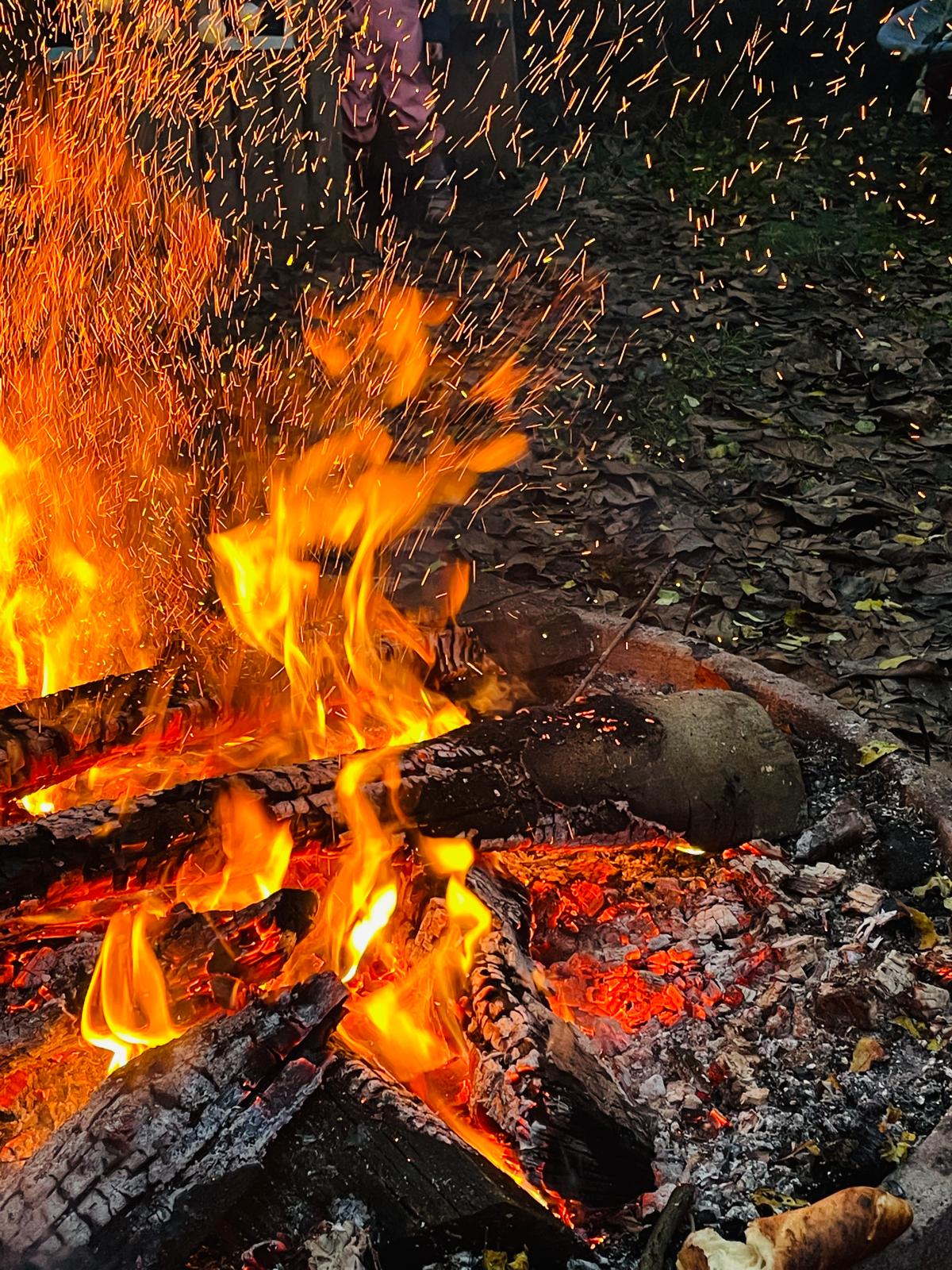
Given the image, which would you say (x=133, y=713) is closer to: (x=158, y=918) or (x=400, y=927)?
(x=158, y=918)

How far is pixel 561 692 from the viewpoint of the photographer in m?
3.98

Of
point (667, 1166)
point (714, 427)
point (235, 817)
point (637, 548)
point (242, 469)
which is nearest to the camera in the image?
point (667, 1166)

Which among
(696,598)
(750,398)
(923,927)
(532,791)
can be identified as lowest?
(750,398)

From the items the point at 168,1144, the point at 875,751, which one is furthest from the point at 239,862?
the point at 875,751

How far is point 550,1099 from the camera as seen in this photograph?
97.4 inches

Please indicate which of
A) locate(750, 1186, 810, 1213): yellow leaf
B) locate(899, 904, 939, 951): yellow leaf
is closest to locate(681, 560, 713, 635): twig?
locate(899, 904, 939, 951): yellow leaf

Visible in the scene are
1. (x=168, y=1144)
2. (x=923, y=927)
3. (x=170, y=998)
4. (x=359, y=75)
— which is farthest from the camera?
(x=359, y=75)

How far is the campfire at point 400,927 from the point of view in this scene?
2.31 metres

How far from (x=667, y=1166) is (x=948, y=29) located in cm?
1061

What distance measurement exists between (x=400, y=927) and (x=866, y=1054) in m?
1.10

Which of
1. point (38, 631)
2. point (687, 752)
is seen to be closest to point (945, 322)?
point (687, 752)

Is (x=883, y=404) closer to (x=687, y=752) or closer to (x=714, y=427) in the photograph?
(x=714, y=427)

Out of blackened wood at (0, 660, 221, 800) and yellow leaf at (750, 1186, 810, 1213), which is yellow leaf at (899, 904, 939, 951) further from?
blackened wood at (0, 660, 221, 800)

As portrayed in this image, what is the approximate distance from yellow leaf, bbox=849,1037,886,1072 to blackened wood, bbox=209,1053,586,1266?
2.70ft
